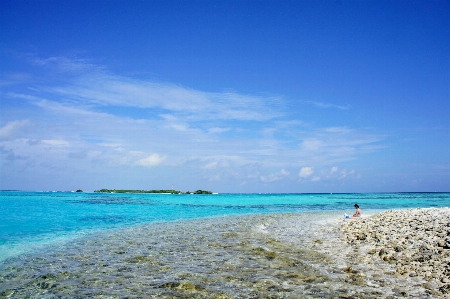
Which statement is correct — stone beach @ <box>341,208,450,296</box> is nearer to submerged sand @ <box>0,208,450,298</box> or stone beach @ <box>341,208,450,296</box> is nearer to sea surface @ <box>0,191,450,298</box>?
submerged sand @ <box>0,208,450,298</box>

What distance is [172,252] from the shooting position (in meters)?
16.4

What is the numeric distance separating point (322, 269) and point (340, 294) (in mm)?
3111

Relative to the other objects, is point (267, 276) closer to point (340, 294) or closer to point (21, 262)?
point (340, 294)

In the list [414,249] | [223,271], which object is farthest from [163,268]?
[414,249]

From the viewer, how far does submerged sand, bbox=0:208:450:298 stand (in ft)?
31.9

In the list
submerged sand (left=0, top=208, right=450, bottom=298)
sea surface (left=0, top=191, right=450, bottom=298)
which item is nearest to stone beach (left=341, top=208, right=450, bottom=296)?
submerged sand (left=0, top=208, right=450, bottom=298)

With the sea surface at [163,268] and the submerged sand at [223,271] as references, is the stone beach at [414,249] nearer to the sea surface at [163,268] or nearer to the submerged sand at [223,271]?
the submerged sand at [223,271]

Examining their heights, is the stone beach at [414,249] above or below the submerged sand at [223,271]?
above

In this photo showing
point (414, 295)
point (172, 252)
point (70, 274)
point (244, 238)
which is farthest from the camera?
point (244, 238)

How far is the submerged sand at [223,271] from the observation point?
9719 mm

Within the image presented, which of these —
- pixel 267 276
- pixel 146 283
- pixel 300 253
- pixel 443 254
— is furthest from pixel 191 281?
pixel 443 254

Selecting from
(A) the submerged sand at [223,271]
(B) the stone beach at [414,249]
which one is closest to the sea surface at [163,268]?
(A) the submerged sand at [223,271]

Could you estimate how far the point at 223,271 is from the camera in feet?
40.1

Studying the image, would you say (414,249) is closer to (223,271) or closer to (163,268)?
(223,271)
